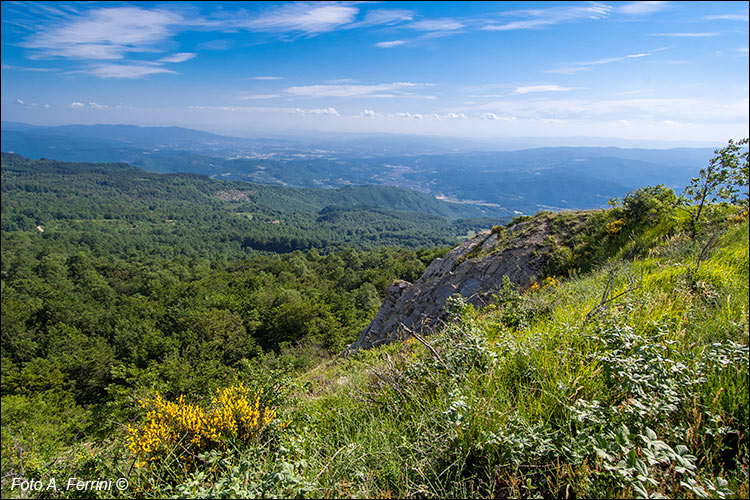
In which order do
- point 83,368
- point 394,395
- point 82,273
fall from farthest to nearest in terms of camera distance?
point 82,273 → point 83,368 → point 394,395

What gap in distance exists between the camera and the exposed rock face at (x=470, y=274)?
1058 cm

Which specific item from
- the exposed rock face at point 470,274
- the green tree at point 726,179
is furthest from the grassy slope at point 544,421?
the exposed rock face at point 470,274

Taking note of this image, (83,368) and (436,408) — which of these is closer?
(436,408)

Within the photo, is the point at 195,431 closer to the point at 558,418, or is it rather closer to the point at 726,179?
the point at 558,418

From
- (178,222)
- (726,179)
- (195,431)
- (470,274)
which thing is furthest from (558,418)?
(178,222)

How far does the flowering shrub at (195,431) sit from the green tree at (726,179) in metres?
8.38

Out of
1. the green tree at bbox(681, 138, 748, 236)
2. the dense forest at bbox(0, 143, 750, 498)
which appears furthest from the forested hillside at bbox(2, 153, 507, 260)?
the dense forest at bbox(0, 143, 750, 498)

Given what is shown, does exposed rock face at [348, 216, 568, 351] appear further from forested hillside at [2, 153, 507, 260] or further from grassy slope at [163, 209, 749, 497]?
forested hillside at [2, 153, 507, 260]

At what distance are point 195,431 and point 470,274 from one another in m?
10.5

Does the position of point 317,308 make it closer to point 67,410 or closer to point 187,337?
point 187,337

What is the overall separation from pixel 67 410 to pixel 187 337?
23.8ft

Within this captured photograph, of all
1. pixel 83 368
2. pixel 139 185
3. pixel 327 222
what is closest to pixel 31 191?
pixel 139 185

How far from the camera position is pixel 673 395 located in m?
1.82

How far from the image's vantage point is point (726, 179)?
6816 millimetres
